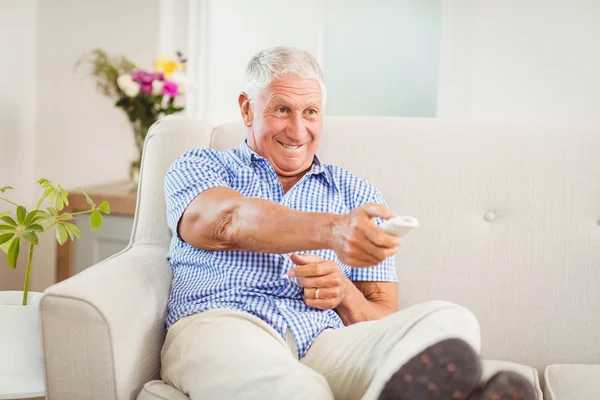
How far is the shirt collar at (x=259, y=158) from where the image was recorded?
169 cm

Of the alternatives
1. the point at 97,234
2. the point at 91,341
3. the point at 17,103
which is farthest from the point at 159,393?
the point at 17,103

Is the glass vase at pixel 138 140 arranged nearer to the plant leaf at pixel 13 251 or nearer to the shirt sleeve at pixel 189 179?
the shirt sleeve at pixel 189 179

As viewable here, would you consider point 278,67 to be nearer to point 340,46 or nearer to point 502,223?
point 502,223

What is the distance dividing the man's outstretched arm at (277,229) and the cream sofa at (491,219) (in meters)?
0.19

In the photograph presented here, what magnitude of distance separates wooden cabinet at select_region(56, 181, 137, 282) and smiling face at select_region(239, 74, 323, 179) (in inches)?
36.5

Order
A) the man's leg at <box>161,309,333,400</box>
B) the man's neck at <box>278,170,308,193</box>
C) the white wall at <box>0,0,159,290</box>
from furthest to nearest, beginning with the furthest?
the white wall at <box>0,0,159,290</box> → the man's neck at <box>278,170,308,193</box> → the man's leg at <box>161,309,333,400</box>

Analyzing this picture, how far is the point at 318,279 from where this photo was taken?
4.86 ft

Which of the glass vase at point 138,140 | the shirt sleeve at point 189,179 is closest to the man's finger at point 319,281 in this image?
the shirt sleeve at point 189,179

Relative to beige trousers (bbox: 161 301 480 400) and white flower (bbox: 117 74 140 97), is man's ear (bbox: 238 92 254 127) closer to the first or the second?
beige trousers (bbox: 161 301 480 400)

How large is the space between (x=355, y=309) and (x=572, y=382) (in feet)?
1.55

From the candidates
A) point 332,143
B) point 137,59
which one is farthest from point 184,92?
point 332,143

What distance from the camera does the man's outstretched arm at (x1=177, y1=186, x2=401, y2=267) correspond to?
124 cm

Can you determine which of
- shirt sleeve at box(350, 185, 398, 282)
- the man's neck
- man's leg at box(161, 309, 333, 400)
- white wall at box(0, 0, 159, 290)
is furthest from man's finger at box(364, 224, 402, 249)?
white wall at box(0, 0, 159, 290)

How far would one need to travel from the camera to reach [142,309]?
1.42 metres
